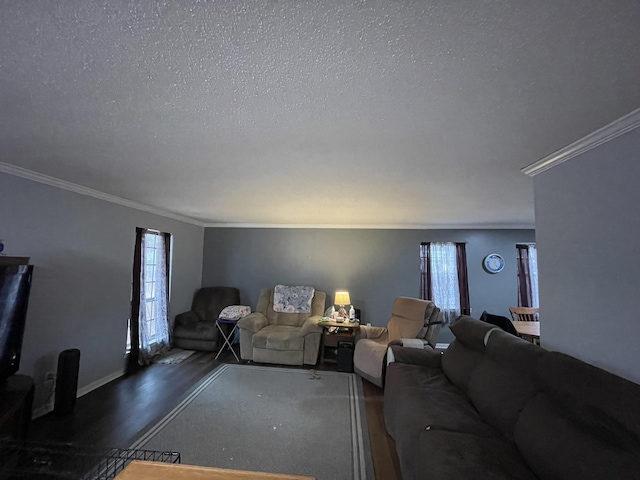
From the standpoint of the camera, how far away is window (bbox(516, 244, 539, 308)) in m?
4.71

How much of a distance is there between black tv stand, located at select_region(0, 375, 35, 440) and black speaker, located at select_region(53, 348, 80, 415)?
1.36ft

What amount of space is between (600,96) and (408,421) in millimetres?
2090

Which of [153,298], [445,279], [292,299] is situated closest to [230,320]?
[292,299]

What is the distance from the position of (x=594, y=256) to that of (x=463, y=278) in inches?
140

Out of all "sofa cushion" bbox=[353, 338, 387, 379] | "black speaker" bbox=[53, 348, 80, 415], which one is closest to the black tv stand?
"black speaker" bbox=[53, 348, 80, 415]

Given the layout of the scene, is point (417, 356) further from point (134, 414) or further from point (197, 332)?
point (197, 332)

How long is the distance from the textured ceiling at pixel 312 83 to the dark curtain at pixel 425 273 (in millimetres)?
3029

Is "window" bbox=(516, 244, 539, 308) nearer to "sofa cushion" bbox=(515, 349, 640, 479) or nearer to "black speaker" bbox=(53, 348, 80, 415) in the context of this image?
"sofa cushion" bbox=(515, 349, 640, 479)

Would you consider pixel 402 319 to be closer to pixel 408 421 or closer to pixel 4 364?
pixel 408 421

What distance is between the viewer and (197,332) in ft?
14.5

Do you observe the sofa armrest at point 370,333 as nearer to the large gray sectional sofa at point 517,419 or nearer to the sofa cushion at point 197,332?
the large gray sectional sofa at point 517,419

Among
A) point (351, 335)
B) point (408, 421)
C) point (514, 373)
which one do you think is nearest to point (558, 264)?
point (514, 373)

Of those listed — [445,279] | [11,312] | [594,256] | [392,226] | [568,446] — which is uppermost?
[392,226]

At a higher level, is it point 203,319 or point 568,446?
point 568,446
